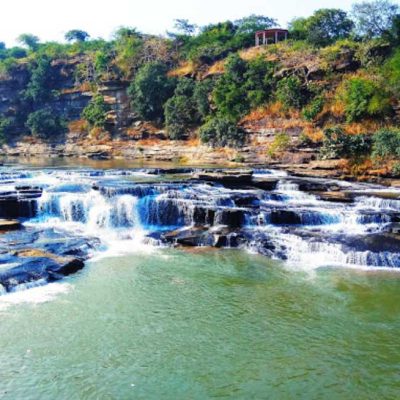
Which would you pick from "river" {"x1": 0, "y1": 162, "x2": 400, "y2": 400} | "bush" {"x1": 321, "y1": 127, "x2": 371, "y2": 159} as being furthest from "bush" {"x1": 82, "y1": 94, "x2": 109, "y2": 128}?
"river" {"x1": 0, "y1": 162, "x2": 400, "y2": 400}

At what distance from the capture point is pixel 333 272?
42.1ft

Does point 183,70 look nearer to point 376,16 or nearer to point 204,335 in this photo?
point 376,16

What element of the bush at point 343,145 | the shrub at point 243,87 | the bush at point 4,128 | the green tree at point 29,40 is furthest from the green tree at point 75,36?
the bush at point 343,145

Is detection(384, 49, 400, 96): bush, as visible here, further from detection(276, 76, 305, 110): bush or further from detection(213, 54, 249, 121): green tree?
detection(213, 54, 249, 121): green tree

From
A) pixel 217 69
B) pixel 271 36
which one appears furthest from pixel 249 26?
pixel 217 69

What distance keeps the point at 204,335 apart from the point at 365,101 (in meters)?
22.5

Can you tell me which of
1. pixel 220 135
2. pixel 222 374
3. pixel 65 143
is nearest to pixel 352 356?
pixel 222 374

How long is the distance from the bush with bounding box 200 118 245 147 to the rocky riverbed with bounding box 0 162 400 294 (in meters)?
10.5

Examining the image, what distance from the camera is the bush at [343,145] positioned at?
24.9 m

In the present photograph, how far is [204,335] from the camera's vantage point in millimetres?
9281

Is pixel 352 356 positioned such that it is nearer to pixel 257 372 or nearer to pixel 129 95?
pixel 257 372

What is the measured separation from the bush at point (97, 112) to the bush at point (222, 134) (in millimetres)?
12296

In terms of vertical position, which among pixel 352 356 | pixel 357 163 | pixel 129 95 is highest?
pixel 129 95

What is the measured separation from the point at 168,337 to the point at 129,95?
3539 cm
